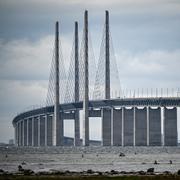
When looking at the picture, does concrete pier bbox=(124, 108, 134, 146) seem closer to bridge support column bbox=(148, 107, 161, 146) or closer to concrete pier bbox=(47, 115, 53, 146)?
bridge support column bbox=(148, 107, 161, 146)

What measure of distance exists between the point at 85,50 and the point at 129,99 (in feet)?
62.8

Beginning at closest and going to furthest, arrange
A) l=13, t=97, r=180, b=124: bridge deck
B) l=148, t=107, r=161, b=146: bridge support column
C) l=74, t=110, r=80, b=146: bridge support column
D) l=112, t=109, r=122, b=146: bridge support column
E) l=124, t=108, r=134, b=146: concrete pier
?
1. l=148, t=107, r=161, b=146: bridge support column
2. l=13, t=97, r=180, b=124: bridge deck
3. l=124, t=108, r=134, b=146: concrete pier
4. l=112, t=109, r=122, b=146: bridge support column
5. l=74, t=110, r=80, b=146: bridge support column

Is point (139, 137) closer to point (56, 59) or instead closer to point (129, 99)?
point (129, 99)

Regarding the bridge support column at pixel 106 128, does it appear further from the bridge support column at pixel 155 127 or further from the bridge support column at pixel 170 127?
the bridge support column at pixel 170 127

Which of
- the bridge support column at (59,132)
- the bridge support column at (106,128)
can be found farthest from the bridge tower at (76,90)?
the bridge support column at (106,128)

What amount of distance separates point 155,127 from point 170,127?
133 inches

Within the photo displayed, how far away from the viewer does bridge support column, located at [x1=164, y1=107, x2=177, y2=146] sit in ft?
532

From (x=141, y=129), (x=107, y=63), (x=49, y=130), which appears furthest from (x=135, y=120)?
(x=49, y=130)

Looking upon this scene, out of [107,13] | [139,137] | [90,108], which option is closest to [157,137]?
[139,137]

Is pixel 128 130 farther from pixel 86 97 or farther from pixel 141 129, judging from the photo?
pixel 86 97

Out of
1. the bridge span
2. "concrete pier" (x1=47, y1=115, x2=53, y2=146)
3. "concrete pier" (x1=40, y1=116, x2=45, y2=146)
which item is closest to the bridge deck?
the bridge span

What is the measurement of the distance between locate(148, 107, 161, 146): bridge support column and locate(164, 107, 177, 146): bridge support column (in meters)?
1.40

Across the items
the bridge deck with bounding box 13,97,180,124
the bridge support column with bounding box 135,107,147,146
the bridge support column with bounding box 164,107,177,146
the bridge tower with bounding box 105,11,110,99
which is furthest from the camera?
the bridge deck with bounding box 13,97,180,124

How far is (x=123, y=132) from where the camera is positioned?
167875 mm
